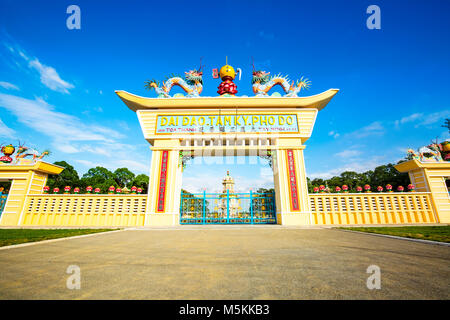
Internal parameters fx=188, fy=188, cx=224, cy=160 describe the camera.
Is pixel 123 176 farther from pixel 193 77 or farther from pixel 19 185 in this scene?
pixel 193 77

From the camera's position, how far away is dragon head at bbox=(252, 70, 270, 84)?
41.5ft

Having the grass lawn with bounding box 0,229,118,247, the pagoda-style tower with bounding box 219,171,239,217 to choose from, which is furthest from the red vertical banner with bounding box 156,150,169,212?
the grass lawn with bounding box 0,229,118,247

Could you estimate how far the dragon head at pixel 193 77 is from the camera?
12609 millimetres

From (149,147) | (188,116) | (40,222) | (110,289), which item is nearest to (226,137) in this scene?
(188,116)

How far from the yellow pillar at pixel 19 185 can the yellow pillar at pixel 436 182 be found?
22.7m

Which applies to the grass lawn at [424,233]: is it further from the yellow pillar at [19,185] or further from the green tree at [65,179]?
the green tree at [65,179]

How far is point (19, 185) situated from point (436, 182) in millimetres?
24460

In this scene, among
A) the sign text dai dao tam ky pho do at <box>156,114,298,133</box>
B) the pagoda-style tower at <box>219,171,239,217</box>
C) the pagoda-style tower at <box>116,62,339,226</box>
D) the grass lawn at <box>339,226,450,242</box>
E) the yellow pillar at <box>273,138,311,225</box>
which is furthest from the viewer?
the pagoda-style tower at <box>219,171,239,217</box>

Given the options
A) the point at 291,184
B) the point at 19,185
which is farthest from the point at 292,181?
the point at 19,185

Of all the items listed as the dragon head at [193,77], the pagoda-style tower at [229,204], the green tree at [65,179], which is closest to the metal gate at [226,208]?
the pagoda-style tower at [229,204]

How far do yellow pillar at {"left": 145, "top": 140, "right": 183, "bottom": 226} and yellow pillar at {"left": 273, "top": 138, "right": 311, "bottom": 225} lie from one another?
594 cm

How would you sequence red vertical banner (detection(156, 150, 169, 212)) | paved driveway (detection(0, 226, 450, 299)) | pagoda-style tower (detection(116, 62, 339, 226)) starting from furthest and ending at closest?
pagoda-style tower (detection(116, 62, 339, 226))
red vertical banner (detection(156, 150, 169, 212))
paved driveway (detection(0, 226, 450, 299))

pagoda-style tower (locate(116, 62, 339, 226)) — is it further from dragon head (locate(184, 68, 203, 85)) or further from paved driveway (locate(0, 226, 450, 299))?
paved driveway (locate(0, 226, 450, 299))

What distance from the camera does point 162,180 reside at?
11.0 metres
